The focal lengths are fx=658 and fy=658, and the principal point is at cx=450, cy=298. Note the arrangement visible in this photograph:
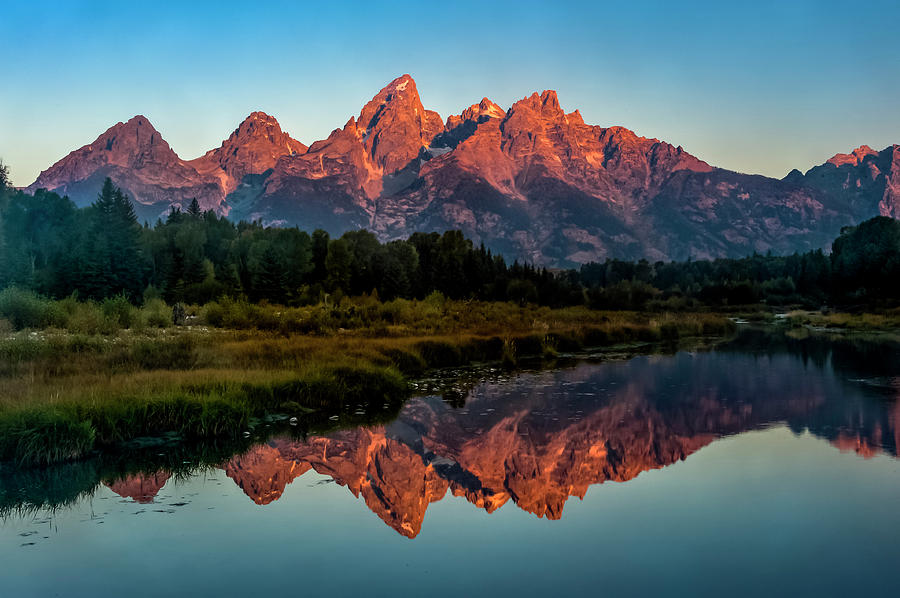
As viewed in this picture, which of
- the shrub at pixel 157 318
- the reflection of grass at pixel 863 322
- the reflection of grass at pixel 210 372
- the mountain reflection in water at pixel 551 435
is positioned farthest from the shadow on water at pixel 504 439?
the reflection of grass at pixel 863 322

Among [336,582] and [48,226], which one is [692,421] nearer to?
[336,582]

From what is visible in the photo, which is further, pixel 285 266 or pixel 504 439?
pixel 285 266

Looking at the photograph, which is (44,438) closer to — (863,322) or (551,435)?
(551,435)

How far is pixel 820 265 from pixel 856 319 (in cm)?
7019

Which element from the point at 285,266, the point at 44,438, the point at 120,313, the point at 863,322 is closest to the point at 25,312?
the point at 120,313

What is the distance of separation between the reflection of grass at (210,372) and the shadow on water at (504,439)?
79 centimetres

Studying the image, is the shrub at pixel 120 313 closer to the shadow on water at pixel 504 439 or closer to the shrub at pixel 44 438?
the shadow on water at pixel 504 439

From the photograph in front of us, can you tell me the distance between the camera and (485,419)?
86.5ft

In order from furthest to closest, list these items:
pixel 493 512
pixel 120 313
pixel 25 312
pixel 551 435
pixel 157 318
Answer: pixel 157 318, pixel 120 313, pixel 25 312, pixel 551 435, pixel 493 512

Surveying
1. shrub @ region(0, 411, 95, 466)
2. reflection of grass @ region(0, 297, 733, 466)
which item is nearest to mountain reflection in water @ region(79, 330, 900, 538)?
shrub @ region(0, 411, 95, 466)

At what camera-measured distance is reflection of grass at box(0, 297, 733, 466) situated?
62.1 feet

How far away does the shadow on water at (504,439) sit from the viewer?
17.4 m

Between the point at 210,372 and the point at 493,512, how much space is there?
558 inches

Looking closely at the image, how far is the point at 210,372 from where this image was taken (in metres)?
25.5
